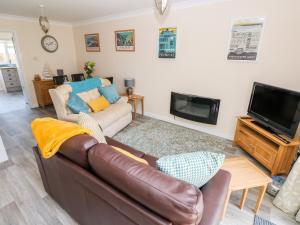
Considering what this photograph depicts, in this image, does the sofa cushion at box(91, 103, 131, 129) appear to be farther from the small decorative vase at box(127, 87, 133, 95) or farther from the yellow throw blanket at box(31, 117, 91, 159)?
the yellow throw blanket at box(31, 117, 91, 159)

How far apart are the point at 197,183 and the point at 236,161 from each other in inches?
34.6

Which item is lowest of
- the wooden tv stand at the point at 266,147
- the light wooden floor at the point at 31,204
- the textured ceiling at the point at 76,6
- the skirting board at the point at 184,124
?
the light wooden floor at the point at 31,204

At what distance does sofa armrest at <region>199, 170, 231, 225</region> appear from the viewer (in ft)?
3.06

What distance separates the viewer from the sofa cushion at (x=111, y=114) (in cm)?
278

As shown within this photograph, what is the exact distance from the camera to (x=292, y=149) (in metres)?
2.00

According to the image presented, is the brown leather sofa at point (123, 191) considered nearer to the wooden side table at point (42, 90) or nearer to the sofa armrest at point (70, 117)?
the sofa armrest at point (70, 117)

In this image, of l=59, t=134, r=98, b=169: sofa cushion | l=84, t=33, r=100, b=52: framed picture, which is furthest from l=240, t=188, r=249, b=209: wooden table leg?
l=84, t=33, r=100, b=52: framed picture

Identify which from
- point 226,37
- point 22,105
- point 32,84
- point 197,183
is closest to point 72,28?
point 32,84

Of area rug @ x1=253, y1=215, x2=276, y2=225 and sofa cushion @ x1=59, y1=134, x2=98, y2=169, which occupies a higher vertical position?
sofa cushion @ x1=59, y1=134, x2=98, y2=169

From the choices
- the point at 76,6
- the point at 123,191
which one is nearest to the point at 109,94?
the point at 76,6

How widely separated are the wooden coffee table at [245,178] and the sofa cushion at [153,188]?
871 millimetres

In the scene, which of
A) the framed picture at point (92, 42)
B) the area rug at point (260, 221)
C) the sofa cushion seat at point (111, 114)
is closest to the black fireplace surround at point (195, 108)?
the sofa cushion seat at point (111, 114)

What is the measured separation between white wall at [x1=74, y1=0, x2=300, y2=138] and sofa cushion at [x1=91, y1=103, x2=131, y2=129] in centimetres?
90

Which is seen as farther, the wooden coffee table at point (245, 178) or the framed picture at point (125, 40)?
the framed picture at point (125, 40)
